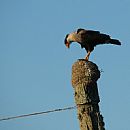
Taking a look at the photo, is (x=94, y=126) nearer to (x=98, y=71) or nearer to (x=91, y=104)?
(x=91, y=104)

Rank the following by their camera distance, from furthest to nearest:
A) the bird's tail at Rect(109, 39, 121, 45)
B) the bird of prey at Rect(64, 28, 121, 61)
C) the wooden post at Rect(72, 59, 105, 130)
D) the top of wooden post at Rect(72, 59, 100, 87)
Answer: the bird's tail at Rect(109, 39, 121, 45) → the bird of prey at Rect(64, 28, 121, 61) → the top of wooden post at Rect(72, 59, 100, 87) → the wooden post at Rect(72, 59, 105, 130)

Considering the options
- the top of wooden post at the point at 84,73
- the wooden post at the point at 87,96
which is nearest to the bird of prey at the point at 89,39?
the top of wooden post at the point at 84,73

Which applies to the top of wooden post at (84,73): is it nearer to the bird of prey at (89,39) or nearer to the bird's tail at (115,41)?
the bird of prey at (89,39)

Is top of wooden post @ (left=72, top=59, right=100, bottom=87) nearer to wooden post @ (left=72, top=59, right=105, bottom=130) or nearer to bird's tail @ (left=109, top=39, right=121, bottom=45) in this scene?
wooden post @ (left=72, top=59, right=105, bottom=130)

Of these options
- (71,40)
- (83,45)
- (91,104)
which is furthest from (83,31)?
(91,104)

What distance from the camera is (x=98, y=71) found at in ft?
15.4

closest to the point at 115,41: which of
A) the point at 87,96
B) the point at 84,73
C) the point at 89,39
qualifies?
the point at 89,39

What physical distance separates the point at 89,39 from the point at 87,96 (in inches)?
109

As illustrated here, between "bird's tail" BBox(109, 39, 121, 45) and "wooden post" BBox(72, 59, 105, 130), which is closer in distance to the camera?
"wooden post" BBox(72, 59, 105, 130)

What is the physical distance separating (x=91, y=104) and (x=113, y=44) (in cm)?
285

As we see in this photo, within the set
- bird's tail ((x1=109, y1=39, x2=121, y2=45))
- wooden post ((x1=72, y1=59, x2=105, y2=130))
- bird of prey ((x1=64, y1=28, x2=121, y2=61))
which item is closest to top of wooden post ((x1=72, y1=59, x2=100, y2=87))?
wooden post ((x1=72, y1=59, x2=105, y2=130))

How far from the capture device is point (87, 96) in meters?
4.45

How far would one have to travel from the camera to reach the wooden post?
4311mm

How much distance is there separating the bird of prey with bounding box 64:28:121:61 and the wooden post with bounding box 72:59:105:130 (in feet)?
5.62
